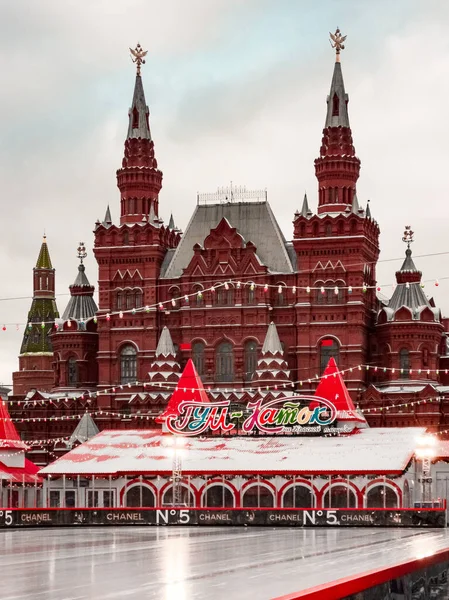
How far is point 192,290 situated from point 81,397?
12668 millimetres

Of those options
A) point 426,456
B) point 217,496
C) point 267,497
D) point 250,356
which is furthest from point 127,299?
point 426,456

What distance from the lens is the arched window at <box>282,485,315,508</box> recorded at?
67.8m

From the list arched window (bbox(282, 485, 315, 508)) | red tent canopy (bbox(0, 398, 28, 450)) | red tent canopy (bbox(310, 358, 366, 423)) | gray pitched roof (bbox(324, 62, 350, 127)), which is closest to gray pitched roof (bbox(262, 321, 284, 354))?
red tent canopy (bbox(310, 358, 366, 423))

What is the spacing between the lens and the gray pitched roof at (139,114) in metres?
108

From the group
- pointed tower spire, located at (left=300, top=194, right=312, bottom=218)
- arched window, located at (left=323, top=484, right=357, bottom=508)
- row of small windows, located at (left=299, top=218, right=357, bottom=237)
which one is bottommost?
arched window, located at (left=323, top=484, right=357, bottom=508)

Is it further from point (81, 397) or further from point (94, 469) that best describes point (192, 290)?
point (94, 469)

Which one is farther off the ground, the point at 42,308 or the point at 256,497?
the point at 42,308

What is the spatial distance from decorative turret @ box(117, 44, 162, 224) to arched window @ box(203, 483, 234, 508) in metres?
41.0

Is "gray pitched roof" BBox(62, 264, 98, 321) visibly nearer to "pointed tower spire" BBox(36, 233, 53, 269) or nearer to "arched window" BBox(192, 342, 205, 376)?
"arched window" BBox(192, 342, 205, 376)

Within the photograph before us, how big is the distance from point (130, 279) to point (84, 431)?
13992 millimetres

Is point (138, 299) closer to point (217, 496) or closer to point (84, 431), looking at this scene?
point (84, 431)

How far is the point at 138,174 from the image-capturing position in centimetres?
10638

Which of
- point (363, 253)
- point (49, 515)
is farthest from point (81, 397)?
point (49, 515)

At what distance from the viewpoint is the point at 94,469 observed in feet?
231
